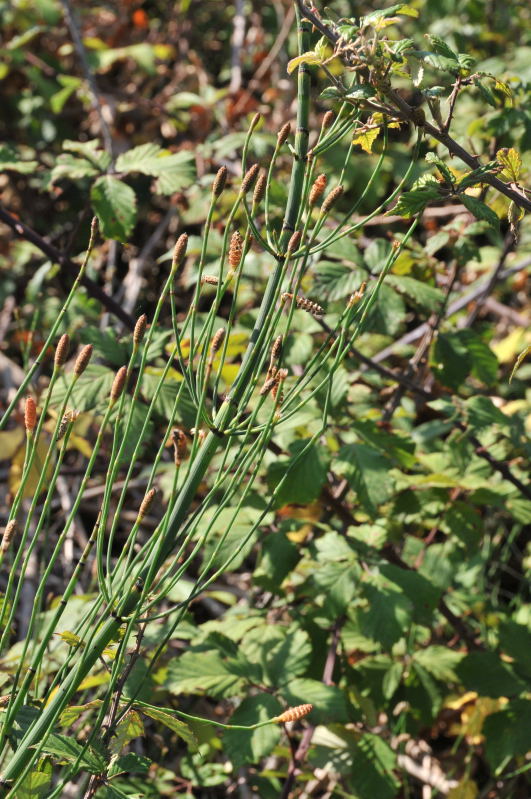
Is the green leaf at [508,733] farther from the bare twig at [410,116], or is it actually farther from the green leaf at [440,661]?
the bare twig at [410,116]

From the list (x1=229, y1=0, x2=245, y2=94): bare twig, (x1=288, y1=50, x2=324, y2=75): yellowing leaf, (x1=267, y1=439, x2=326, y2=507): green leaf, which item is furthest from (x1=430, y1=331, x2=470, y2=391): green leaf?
(x1=229, y1=0, x2=245, y2=94): bare twig

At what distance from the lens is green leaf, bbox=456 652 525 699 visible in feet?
6.14

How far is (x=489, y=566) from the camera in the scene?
2.88 metres

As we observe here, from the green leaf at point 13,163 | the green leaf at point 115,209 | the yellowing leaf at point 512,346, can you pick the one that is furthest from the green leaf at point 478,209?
the yellowing leaf at point 512,346

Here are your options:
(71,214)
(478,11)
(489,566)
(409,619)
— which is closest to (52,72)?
(71,214)

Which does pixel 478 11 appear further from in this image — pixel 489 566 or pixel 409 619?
pixel 409 619

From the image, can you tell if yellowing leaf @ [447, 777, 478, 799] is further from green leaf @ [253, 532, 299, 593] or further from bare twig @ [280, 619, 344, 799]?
green leaf @ [253, 532, 299, 593]

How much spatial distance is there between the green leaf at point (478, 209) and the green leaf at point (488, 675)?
1112 mm

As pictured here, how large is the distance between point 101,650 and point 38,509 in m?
1.94

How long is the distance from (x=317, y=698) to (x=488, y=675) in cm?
47

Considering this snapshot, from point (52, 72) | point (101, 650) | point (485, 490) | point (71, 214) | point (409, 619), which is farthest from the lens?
point (52, 72)

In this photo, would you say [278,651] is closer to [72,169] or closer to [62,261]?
[62,261]

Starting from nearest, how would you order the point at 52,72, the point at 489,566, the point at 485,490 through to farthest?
the point at 485,490 < the point at 489,566 < the point at 52,72

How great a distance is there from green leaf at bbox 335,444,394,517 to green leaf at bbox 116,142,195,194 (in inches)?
29.8
